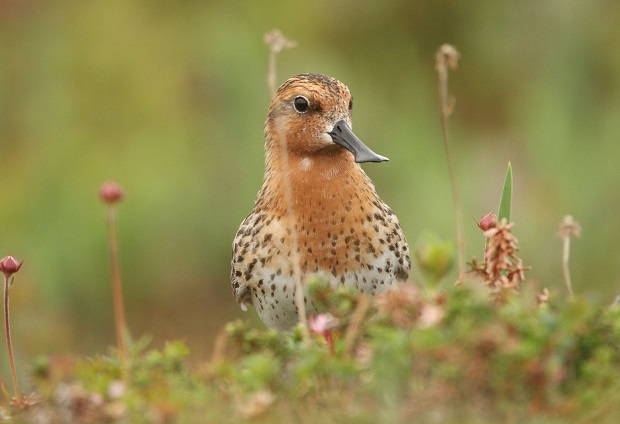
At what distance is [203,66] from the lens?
28.5 ft

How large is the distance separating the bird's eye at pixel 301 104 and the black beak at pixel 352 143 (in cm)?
14

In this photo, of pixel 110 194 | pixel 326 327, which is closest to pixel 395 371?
pixel 326 327

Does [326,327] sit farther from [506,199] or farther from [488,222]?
[506,199]

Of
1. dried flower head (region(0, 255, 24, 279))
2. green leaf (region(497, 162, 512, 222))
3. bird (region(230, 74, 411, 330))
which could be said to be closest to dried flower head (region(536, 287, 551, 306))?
green leaf (region(497, 162, 512, 222))

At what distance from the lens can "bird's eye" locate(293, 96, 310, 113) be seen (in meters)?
4.56

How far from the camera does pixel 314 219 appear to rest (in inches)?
174

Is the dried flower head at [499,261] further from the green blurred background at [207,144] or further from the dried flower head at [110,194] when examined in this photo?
the green blurred background at [207,144]

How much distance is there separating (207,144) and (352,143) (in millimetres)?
4207

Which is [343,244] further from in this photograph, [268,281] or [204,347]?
[204,347]

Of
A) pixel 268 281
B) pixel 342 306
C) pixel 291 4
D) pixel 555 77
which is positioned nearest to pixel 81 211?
pixel 291 4

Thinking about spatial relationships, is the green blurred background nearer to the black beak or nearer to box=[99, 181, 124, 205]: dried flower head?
the black beak

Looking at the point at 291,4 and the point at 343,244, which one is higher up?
the point at 291,4

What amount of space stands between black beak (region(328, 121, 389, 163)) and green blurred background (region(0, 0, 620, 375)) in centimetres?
348

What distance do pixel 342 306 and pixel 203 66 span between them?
608 centimetres
